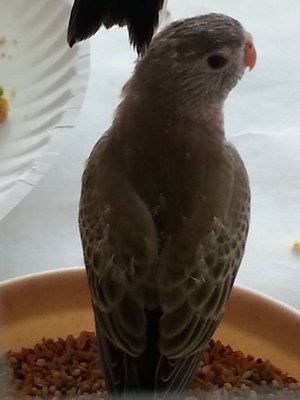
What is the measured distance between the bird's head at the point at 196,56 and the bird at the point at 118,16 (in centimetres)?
3

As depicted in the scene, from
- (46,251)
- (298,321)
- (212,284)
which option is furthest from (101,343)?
(46,251)

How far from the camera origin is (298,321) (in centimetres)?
66

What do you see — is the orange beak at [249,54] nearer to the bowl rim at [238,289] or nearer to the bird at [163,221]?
the bird at [163,221]

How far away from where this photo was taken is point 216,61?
506 millimetres

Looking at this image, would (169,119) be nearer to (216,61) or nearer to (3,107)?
(216,61)

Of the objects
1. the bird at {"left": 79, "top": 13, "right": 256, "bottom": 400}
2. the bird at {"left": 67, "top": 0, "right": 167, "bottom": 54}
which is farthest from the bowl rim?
the bird at {"left": 67, "top": 0, "right": 167, "bottom": 54}

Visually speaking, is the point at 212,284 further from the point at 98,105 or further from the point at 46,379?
the point at 98,105

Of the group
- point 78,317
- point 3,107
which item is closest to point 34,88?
point 3,107

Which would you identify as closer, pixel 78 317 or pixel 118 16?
pixel 118 16

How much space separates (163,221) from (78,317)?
200 millimetres

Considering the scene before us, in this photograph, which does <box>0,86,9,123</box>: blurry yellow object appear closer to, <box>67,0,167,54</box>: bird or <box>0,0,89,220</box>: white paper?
<box>0,0,89,220</box>: white paper

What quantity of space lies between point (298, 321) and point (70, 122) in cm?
24

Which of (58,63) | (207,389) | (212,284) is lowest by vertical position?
(207,389)

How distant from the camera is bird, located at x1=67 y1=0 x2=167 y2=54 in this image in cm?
45
